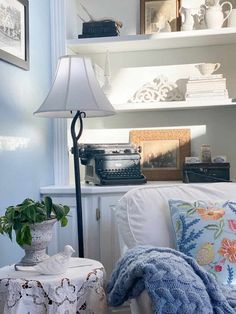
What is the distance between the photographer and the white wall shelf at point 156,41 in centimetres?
251

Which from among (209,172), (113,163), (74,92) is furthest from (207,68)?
(74,92)

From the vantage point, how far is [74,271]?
1588mm

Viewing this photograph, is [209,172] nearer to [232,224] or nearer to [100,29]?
[232,224]

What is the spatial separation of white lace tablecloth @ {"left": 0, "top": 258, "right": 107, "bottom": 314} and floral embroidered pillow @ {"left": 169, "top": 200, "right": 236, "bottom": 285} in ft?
1.39

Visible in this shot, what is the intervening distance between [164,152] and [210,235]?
1.14m

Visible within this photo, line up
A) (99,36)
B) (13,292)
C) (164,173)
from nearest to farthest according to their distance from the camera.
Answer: (13,292)
(99,36)
(164,173)

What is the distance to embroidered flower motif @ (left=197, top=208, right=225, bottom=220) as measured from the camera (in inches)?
68.9

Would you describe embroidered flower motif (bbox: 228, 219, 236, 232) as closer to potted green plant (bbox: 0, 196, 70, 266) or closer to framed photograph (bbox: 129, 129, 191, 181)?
potted green plant (bbox: 0, 196, 70, 266)

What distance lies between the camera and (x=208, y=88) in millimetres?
2523

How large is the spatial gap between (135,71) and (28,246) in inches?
65.4

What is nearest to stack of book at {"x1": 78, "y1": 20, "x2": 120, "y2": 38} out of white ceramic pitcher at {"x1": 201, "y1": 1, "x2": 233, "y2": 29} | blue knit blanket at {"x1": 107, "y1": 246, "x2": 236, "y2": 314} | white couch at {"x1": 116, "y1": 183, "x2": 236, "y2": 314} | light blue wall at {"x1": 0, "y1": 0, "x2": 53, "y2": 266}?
light blue wall at {"x1": 0, "y1": 0, "x2": 53, "y2": 266}

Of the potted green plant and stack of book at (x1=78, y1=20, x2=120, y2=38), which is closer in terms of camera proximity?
the potted green plant

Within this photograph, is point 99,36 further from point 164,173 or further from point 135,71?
point 164,173

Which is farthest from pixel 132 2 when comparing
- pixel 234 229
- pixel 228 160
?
pixel 234 229
